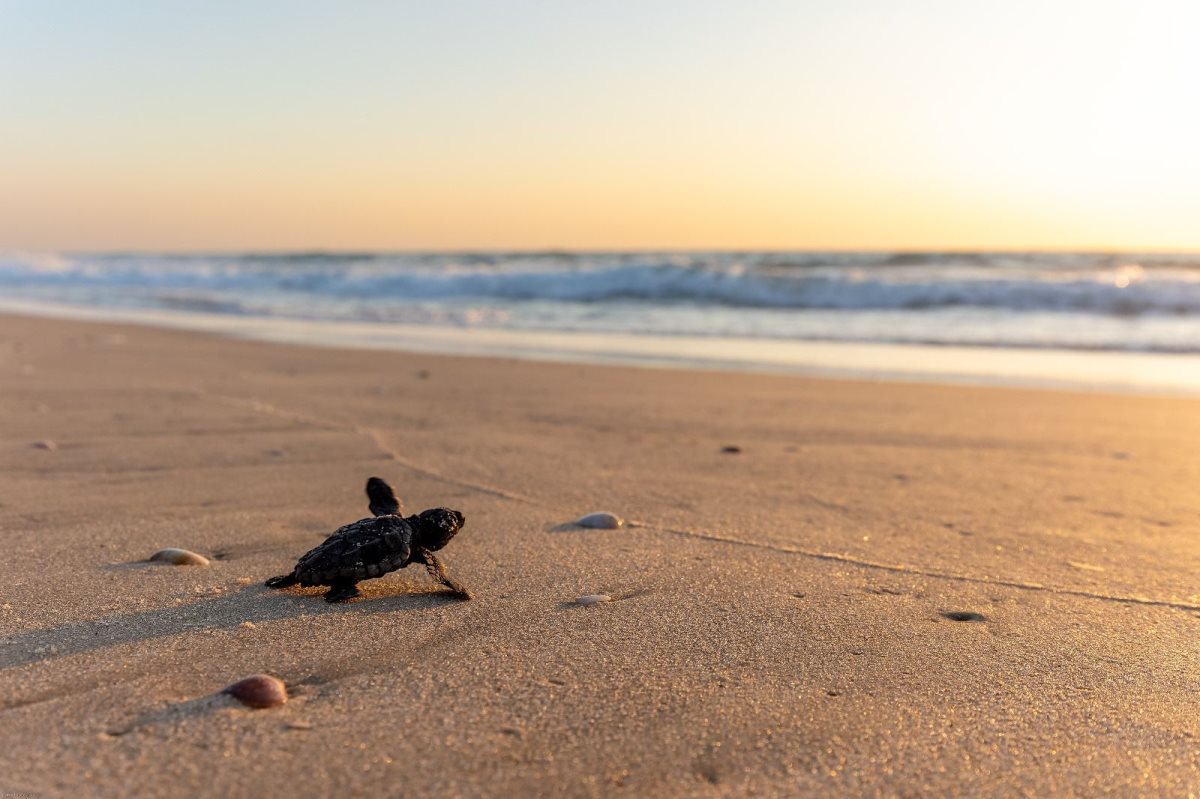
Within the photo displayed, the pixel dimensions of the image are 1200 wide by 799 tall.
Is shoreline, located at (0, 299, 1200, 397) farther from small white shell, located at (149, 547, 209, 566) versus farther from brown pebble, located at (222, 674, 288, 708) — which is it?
brown pebble, located at (222, 674, 288, 708)


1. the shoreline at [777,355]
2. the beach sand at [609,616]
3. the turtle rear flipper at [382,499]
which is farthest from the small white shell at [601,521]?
the shoreline at [777,355]

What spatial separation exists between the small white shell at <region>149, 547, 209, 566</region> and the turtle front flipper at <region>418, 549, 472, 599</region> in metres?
0.68

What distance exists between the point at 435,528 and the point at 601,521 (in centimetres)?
80

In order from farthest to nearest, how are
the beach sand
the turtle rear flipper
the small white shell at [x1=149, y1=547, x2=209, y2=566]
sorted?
the turtle rear flipper < the small white shell at [x1=149, y1=547, x2=209, y2=566] < the beach sand

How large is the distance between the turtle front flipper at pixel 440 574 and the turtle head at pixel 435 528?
47mm

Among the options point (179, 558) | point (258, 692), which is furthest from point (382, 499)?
point (258, 692)

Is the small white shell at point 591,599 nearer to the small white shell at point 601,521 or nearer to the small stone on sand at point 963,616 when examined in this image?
Answer: the small white shell at point 601,521

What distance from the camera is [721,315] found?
54.6 ft

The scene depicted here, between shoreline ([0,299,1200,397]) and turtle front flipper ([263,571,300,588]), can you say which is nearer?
turtle front flipper ([263,571,300,588])

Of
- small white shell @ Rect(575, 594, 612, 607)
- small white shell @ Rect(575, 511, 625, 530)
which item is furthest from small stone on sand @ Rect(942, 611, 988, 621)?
small white shell @ Rect(575, 511, 625, 530)

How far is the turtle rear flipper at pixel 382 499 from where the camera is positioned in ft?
9.40

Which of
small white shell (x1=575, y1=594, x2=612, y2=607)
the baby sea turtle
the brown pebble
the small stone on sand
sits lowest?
the small stone on sand

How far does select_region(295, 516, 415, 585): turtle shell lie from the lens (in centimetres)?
242

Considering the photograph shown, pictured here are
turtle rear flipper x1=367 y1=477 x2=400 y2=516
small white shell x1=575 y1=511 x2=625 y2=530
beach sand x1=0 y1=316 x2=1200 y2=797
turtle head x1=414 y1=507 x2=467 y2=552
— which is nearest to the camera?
beach sand x1=0 y1=316 x2=1200 y2=797
